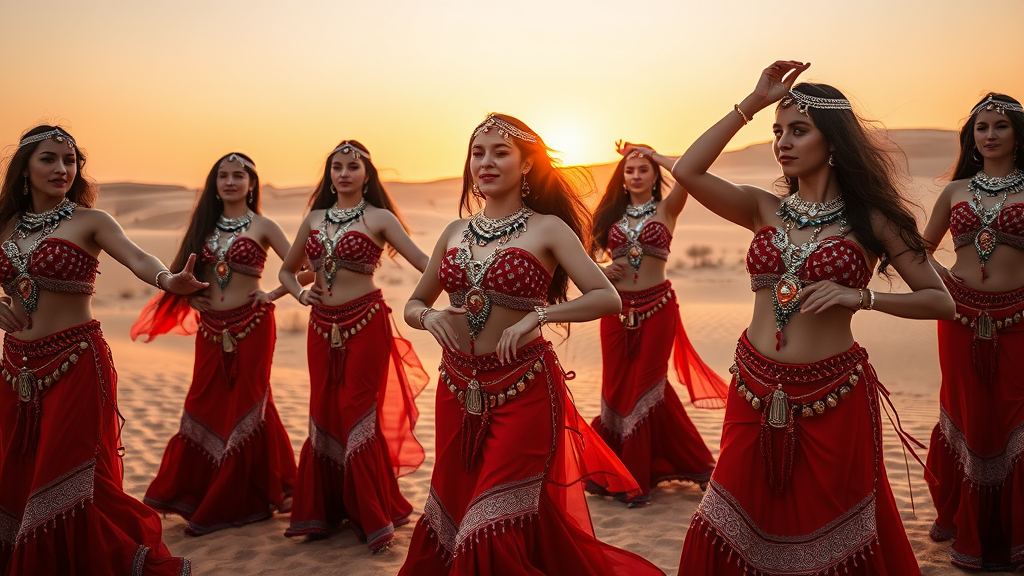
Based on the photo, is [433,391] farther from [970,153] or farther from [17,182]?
[970,153]

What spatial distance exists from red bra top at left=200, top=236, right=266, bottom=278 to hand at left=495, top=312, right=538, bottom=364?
129 inches

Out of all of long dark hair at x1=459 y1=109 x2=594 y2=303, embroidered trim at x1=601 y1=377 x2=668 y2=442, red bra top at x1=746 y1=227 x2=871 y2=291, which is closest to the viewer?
red bra top at x1=746 y1=227 x2=871 y2=291

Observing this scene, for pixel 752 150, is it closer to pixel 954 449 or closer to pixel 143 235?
pixel 143 235

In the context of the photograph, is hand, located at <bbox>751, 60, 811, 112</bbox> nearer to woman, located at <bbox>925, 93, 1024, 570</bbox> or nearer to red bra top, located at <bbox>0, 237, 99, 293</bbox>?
woman, located at <bbox>925, 93, 1024, 570</bbox>

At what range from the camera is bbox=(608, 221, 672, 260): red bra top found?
693 cm

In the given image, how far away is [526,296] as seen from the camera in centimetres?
411

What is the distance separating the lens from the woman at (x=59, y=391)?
4613 mm

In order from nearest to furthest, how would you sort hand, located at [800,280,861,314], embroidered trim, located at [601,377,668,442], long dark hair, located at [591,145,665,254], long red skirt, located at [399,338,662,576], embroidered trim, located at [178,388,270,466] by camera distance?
hand, located at [800,280,861,314], long red skirt, located at [399,338,662,576], embroidered trim, located at [178,388,270,466], embroidered trim, located at [601,377,668,442], long dark hair, located at [591,145,665,254]

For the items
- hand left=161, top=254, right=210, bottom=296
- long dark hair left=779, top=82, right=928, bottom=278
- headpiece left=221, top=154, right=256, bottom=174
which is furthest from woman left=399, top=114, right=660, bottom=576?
headpiece left=221, top=154, right=256, bottom=174

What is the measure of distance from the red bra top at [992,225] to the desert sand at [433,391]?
628mm

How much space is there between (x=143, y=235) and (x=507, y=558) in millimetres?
43233

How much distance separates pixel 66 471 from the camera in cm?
465

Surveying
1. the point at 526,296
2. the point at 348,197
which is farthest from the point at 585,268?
the point at 348,197

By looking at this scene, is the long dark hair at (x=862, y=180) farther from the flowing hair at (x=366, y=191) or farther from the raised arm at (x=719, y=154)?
the flowing hair at (x=366, y=191)
